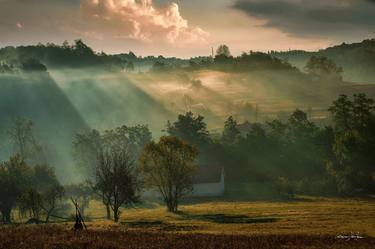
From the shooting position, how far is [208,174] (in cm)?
13588

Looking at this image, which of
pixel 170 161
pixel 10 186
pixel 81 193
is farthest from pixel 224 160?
pixel 10 186

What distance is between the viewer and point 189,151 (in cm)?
10062

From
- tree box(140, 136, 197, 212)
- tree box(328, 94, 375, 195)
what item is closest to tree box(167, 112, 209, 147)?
tree box(328, 94, 375, 195)

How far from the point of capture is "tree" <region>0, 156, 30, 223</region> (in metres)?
98.9

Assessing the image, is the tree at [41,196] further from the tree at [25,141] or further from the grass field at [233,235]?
the tree at [25,141]

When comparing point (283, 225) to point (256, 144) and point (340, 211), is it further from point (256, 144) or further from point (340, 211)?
point (256, 144)

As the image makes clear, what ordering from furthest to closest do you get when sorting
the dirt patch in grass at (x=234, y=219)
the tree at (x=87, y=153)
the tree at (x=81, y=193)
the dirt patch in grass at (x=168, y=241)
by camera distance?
1. the tree at (x=87, y=153)
2. the tree at (x=81, y=193)
3. the dirt patch in grass at (x=234, y=219)
4. the dirt patch in grass at (x=168, y=241)

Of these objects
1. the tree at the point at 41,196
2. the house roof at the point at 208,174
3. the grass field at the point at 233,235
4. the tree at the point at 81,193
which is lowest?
the tree at the point at 81,193

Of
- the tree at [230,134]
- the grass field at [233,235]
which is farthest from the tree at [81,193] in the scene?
the tree at [230,134]

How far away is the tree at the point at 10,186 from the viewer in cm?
9888

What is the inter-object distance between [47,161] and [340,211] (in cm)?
13384

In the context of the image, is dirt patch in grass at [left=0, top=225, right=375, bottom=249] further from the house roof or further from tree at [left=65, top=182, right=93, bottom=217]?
the house roof

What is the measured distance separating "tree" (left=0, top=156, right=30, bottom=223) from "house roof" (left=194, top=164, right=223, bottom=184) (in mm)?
42964

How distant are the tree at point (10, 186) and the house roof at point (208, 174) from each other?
4296 cm
